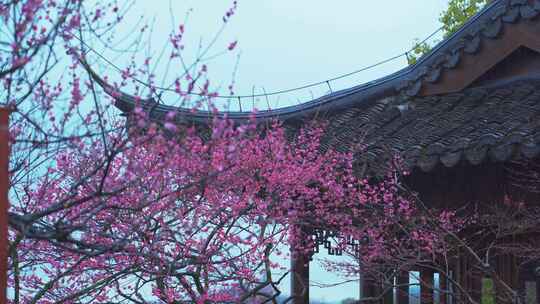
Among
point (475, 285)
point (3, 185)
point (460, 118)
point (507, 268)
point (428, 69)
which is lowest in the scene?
point (3, 185)

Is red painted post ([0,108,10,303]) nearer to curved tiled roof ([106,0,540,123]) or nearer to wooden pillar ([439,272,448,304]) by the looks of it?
curved tiled roof ([106,0,540,123])

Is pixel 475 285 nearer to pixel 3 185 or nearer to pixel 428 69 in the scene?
pixel 428 69

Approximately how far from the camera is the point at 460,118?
28.0 ft

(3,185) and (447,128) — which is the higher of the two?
(447,128)

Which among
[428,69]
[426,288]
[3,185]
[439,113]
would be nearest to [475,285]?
[426,288]

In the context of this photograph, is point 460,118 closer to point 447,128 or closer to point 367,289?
point 447,128

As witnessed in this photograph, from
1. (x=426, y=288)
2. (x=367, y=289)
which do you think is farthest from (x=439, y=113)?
(x=367, y=289)

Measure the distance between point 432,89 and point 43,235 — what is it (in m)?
6.58

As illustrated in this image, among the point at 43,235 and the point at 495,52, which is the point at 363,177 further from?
the point at 43,235

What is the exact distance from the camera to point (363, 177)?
8.34 m

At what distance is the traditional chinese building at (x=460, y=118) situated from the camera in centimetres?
780

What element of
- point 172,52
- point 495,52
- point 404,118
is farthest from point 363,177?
point 172,52

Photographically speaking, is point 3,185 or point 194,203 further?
point 194,203

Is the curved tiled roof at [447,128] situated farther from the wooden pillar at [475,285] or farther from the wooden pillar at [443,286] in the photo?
the wooden pillar at [443,286]
